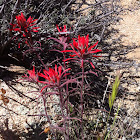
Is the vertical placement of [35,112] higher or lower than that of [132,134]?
higher

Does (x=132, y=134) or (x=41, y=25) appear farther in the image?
(x=41, y=25)

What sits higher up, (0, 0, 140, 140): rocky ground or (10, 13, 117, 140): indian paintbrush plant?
(10, 13, 117, 140): indian paintbrush plant

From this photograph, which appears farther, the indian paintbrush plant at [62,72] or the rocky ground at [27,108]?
the rocky ground at [27,108]

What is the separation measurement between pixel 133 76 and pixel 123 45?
23.0 inches

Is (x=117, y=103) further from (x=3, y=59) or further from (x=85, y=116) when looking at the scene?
(x=3, y=59)

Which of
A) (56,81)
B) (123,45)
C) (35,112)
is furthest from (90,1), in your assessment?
(56,81)

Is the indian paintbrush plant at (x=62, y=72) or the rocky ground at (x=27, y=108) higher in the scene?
the indian paintbrush plant at (x=62, y=72)

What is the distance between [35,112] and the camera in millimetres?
1889

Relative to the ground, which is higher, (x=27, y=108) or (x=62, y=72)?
(x=62, y=72)

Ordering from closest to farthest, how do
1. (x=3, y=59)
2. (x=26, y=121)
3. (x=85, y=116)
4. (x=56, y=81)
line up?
(x=56, y=81)
(x=26, y=121)
(x=85, y=116)
(x=3, y=59)

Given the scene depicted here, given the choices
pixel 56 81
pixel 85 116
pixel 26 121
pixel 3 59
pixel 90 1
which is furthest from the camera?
pixel 90 1

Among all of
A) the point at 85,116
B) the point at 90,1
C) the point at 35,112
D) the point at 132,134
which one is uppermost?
the point at 90,1

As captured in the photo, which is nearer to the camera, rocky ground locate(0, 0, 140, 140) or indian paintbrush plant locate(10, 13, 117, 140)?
indian paintbrush plant locate(10, 13, 117, 140)

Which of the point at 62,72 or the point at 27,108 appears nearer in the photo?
the point at 62,72
